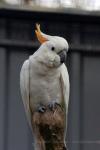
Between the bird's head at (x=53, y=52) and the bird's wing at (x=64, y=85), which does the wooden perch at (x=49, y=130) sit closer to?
the bird's wing at (x=64, y=85)

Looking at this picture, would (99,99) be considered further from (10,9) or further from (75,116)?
(10,9)

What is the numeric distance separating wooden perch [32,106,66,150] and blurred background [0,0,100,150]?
2.31 m

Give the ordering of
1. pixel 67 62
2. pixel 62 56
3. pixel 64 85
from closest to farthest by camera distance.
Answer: pixel 62 56
pixel 64 85
pixel 67 62

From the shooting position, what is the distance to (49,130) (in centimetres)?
339

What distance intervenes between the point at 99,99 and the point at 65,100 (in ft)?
8.25

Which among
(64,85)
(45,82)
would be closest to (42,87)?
(45,82)

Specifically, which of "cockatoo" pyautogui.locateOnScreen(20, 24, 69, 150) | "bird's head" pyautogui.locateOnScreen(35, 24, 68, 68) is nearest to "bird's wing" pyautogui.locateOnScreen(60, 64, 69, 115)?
"cockatoo" pyautogui.locateOnScreen(20, 24, 69, 150)

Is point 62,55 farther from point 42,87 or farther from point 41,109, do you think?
point 41,109

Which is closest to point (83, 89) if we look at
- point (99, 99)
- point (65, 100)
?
point (99, 99)

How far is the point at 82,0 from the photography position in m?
6.19

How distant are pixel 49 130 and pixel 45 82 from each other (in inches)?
10.1

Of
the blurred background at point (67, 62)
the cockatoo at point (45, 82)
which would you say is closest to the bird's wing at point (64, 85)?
the cockatoo at point (45, 82)

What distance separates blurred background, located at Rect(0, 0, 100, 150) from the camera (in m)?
5.82

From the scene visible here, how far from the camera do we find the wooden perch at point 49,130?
3395mm
